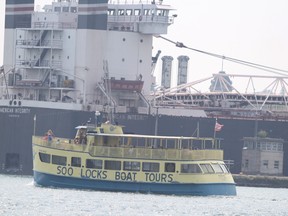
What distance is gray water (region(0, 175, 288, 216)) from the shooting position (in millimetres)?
84125

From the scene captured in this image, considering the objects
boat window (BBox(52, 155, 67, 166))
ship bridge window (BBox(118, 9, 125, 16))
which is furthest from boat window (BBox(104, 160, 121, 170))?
ship bridge window (BBox(118, 9, 125, 16))

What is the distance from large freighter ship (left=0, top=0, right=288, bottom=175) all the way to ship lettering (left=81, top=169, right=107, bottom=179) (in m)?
23.8

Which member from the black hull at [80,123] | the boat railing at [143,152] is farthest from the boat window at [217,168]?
the black hull at [80,123]

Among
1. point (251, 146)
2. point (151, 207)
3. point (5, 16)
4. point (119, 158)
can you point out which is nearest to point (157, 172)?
point (119, 158)

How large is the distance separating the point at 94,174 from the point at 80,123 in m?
24.2

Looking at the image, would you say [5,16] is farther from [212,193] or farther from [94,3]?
[212,193]

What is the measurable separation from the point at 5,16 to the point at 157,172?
35.9 m

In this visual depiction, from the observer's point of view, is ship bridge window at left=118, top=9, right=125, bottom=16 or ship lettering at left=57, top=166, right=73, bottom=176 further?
ship bridge window at left=118, top=9, right=125, bottom=16

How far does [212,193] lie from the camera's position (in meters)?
96.9

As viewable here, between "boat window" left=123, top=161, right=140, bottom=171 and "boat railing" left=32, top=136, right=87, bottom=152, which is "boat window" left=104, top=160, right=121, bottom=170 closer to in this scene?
"boat window" left=123, top=161, right=140, bottom=171

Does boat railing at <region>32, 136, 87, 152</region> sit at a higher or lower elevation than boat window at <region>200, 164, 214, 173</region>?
higher

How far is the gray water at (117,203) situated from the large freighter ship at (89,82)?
19590 mm

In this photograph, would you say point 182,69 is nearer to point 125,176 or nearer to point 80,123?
point 80,123

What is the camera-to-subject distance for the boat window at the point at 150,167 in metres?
96.9
